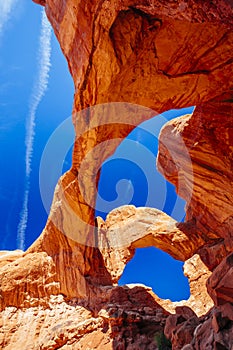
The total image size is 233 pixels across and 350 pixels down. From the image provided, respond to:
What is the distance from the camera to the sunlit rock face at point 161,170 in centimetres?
726

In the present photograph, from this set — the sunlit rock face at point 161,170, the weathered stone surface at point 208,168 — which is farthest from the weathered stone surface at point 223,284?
the weathered stone surface at point 208,168

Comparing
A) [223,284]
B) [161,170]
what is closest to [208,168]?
[161,170]

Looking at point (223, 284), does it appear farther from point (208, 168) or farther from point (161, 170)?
point (161, 170)

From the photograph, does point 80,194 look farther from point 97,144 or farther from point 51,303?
point 51,303

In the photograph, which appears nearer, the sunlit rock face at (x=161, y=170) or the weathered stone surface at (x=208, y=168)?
the sunlit rock face at (x=161, y=170)

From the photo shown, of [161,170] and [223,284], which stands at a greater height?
[161,170]

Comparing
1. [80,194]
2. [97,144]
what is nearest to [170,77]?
[97,144]

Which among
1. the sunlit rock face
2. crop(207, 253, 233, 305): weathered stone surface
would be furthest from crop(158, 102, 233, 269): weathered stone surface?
crop(207, 253, 233, 305): weathered stone surface

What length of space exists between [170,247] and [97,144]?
10.3 meters

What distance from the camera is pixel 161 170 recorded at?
19266 mm

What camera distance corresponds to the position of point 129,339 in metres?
8.60

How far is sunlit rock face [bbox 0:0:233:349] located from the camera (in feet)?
23.8

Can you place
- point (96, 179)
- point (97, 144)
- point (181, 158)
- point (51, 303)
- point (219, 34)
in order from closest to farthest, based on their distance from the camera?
point (219, 34) → point (97, 144) → point (51, 303) → point (96, 179) → point (181, 158)

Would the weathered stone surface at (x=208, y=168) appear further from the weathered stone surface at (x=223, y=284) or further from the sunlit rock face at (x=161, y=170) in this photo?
the weathered stone surface at (x=223, y=284)
